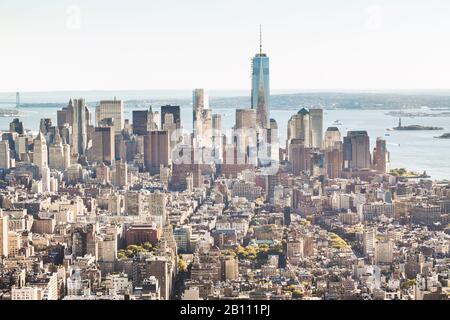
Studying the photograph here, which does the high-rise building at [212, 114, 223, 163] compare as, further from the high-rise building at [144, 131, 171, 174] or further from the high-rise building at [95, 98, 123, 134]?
the high-rise building at [95, 98, 123, 134]

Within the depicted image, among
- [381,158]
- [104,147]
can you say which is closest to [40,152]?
[104,147]

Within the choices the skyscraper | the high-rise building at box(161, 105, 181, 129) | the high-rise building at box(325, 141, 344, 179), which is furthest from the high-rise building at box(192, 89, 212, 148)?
the high-rise building at box(325, 141, 344, 179)

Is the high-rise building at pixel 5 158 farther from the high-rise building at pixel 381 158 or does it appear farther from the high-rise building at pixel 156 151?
the high-rise building at pixel 381 158

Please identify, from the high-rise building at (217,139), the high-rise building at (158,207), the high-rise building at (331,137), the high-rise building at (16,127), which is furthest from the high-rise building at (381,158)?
the high-rise building at (16,127)

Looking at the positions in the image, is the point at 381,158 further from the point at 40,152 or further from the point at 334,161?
the point at 40,152
